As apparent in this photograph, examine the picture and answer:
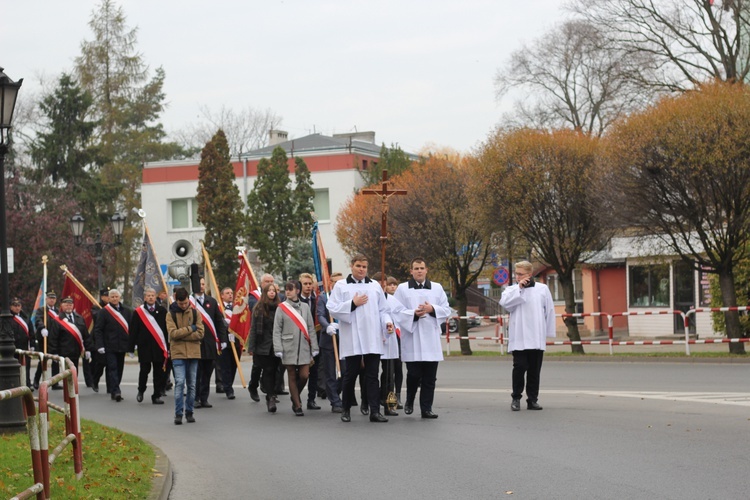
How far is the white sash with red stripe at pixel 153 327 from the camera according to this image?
1825 cm

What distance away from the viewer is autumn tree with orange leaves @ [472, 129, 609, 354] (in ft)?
100

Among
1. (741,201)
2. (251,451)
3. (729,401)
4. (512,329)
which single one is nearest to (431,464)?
(251,451)

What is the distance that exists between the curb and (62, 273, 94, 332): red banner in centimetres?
1207

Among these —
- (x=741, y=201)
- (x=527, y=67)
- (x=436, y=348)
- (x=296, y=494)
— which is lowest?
(x=296, y=494)

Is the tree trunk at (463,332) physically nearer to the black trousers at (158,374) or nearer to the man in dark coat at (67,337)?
the man in dark coat at (67,337)

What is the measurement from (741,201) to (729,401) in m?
11.5

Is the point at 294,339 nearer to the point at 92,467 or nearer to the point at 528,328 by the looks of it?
the point at 528,328

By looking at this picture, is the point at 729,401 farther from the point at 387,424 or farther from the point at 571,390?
the point at 387,424

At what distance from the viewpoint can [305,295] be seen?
16875mm

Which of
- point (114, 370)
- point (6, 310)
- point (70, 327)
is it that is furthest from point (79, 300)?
point (6, 310)

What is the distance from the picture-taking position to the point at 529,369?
47.8ft

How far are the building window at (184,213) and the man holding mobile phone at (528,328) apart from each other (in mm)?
52876

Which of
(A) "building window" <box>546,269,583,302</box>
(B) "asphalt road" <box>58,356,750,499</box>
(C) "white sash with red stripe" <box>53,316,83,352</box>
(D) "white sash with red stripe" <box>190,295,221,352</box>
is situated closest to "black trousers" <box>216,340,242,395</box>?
(B) "asphalt road" <box>58,356,750,499</box>

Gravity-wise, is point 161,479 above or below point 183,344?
below
